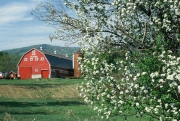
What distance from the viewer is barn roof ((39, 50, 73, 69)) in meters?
124

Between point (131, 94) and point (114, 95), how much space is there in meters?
0.67

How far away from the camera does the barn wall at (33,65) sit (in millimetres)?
121500

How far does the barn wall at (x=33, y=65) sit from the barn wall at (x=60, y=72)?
2322 millimetres

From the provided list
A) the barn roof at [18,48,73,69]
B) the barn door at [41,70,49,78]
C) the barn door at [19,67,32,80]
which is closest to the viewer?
the barn door at [41,70,49,78]

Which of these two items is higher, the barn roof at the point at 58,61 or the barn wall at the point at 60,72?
the barn roof at the point at 58,61

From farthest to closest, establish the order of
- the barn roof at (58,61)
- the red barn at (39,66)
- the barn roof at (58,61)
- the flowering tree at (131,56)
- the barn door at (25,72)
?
the barn roof at (58,61) < the barn roof at (58,61) < the barn door at (25,72) < the red barn at (39,66) < the flowering tree at (131,56)

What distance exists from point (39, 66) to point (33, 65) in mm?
3004

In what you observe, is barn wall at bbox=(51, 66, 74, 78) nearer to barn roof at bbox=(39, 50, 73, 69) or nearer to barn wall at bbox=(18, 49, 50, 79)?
barn roof at bbox=(39, 50, 73, 69)

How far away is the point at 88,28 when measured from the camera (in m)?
14.5

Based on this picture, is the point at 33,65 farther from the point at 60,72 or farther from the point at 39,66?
the point at 60,72

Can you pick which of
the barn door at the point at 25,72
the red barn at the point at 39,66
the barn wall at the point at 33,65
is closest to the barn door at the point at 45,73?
the red barn at the point at 39,66

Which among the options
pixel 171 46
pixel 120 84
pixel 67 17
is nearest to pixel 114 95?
pixel 120 84

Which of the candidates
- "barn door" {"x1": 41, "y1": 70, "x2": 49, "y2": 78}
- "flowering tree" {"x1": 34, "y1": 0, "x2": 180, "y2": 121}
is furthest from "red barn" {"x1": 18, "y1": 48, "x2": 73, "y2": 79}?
"flowering tree" {"x1": 34, "y1": 0, "x2": 180, "y2": 121}

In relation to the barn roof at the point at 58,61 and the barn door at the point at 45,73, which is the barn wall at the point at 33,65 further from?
the barn roof at the point at 58,61
